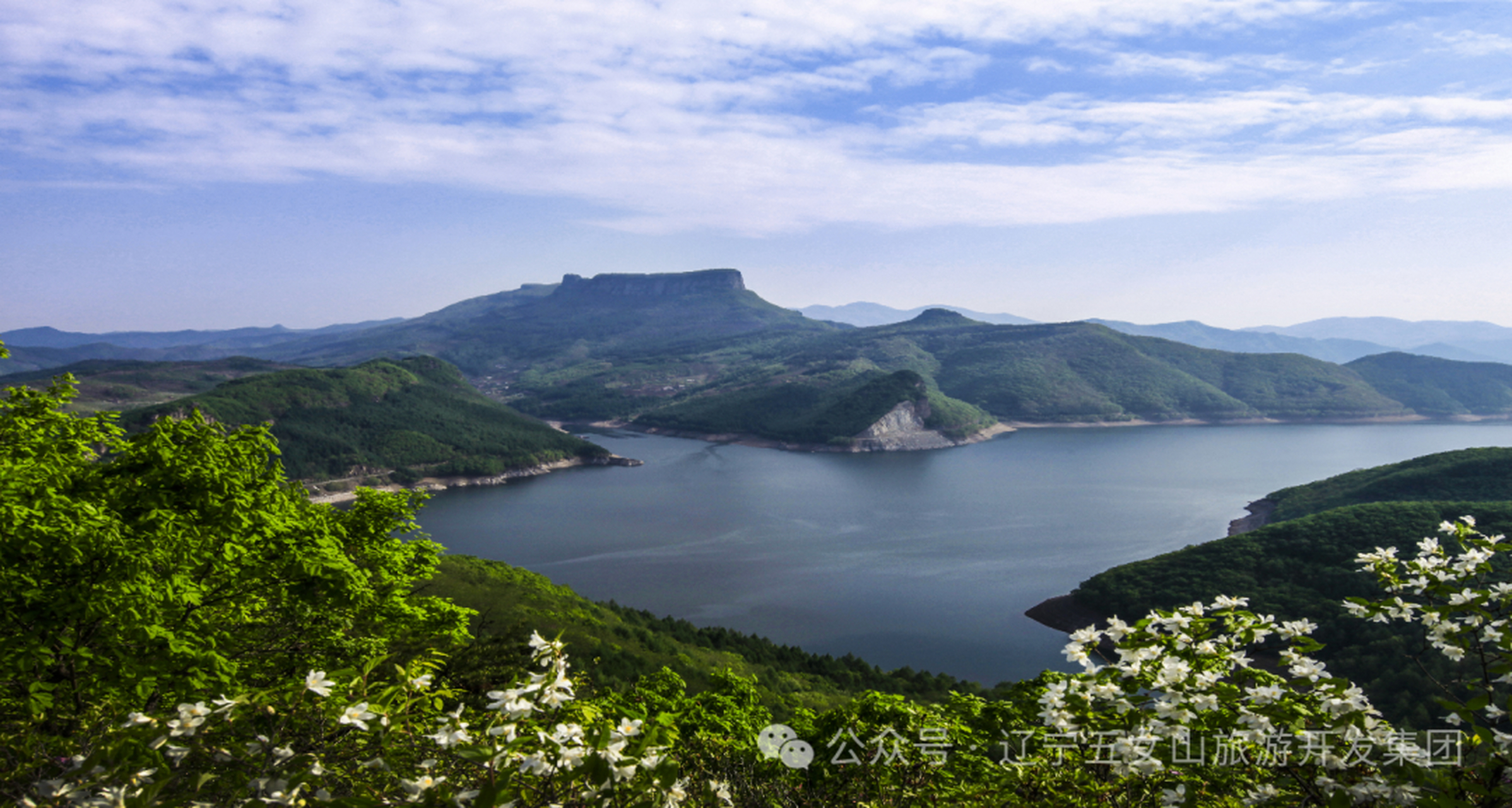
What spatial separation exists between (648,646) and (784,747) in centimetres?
2309

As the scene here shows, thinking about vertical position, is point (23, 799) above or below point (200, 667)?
above

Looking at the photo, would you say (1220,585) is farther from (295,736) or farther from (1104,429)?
(1104,429)

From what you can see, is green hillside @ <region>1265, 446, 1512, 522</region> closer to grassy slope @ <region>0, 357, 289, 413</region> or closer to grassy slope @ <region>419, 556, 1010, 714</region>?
grassy slope @ <region>419, 556, 1010, 714</region>

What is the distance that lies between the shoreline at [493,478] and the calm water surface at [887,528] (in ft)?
10.9

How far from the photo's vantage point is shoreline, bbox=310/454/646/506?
243ft

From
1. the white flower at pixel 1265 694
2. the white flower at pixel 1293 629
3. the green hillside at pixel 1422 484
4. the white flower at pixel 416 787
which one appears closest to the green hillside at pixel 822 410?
the green hillside at pixel 1422 484

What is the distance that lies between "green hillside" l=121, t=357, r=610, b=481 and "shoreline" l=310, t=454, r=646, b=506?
76 cm

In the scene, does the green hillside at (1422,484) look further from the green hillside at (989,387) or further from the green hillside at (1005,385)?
the green hillside at (1005,385)

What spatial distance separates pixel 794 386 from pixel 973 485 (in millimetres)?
58787

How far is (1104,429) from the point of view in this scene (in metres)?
123

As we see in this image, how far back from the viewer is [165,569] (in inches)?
245

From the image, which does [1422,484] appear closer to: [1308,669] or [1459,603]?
[1459,603]

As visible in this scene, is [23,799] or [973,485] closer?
[23,799]

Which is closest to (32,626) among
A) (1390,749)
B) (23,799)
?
(23,799)
